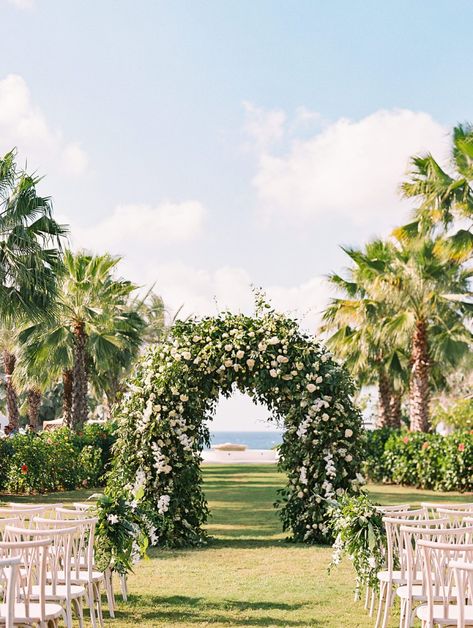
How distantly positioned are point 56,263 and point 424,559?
13485 millimetres

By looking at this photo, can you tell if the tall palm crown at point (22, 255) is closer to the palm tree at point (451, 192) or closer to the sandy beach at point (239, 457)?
the palm tree at point (451, 192)

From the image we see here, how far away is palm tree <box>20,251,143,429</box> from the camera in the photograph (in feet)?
76.3

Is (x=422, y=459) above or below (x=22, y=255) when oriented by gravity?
below

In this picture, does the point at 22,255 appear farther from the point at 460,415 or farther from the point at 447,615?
the point at 460,415

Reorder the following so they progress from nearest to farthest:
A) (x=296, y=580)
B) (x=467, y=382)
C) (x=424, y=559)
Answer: (x=424, y=559) < (x=296, y=580) < (x=467, y=382)

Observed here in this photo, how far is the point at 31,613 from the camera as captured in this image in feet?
18.5

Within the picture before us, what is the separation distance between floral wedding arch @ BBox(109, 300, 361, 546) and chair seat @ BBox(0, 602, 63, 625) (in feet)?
17.8

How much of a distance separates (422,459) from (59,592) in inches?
641

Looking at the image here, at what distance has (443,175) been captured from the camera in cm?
2020

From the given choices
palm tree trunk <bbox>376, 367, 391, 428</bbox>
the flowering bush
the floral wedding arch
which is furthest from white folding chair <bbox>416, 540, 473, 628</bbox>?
palm tree trunk <bbox>376, 367, 391, 428</bbox>

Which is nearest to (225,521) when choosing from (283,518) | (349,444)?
(283,518)

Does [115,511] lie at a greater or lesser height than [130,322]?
lesser

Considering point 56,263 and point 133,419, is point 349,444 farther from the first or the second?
point 56,263

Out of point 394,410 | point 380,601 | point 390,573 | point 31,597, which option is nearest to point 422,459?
point 394,410
